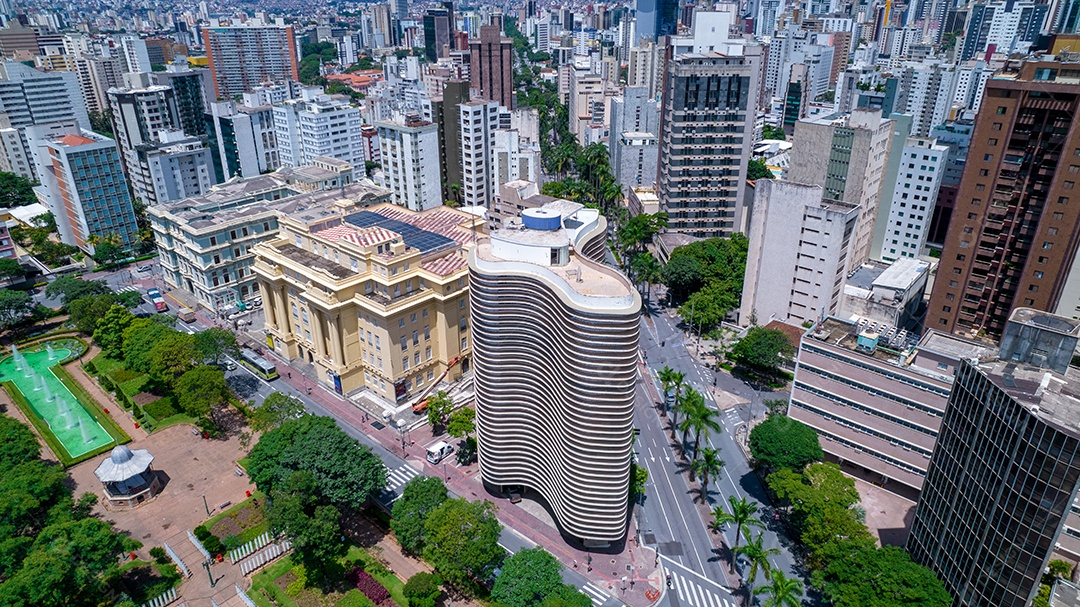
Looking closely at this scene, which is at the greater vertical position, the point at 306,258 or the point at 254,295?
the point at 306,258

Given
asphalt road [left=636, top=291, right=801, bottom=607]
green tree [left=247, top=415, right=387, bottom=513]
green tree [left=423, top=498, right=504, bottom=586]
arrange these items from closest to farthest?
green tree [left=423, top=498, right=504, bottom=586]
green tree [left=247, top=415, right=387, bottom=513]
asphalt road [left=636, top=291, right=801, bottom=607]

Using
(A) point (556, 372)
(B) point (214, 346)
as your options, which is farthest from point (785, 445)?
(B) point (214, 346)

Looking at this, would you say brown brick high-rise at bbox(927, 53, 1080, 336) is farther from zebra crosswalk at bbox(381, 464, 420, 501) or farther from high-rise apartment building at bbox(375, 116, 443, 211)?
high-rise apartment building at bbox(375, 116, 443, 211)

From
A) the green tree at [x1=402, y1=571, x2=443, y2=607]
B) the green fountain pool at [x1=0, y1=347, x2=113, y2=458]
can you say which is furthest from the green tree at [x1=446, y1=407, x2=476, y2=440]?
the green fountain pool at [x1=0, y1=347, x2=113, y2=458]

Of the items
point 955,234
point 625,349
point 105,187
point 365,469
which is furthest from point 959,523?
point 105,187

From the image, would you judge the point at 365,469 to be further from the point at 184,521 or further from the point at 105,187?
the point at 105,187

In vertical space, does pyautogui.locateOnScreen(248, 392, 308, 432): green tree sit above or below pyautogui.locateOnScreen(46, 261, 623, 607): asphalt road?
above
